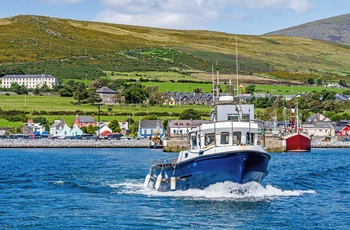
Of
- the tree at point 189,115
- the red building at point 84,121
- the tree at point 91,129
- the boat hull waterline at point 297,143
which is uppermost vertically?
the tree at point 189,115

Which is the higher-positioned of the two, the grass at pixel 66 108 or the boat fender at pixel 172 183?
the grass at pixel 66 108

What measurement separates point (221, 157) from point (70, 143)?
9110 centimetres

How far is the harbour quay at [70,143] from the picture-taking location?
402 ft

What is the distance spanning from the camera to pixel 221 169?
3656 cm

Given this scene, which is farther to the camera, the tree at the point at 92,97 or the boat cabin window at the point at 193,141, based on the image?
the tree at the point at 92,97

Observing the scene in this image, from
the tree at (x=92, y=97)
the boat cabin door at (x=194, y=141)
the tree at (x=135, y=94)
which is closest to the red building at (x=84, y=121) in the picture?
the tree at (x=92, y=97)

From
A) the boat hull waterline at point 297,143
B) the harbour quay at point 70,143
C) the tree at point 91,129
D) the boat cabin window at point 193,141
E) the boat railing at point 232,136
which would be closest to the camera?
the boat railing at point 232,136

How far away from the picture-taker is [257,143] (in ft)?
127

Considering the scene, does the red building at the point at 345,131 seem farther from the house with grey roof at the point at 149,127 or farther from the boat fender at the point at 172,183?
the boat fender at the point at 172,183

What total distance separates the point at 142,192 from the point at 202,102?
13451 cm

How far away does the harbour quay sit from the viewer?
12256cm

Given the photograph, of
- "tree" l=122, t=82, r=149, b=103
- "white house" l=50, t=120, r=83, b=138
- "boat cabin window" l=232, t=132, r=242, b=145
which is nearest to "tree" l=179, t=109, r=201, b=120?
"white house" l=50, t=120, r=83, b=138

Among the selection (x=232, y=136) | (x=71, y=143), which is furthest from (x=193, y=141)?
(x=71, y=143)

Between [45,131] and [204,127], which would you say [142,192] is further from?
[45,131]
